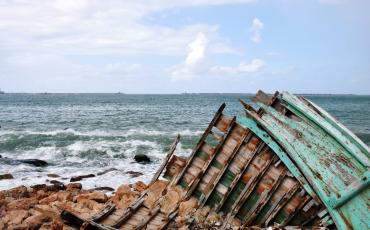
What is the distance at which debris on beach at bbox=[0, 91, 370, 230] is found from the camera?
6.52 metres

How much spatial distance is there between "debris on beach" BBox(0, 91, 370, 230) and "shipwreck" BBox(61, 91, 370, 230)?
0.02 meters

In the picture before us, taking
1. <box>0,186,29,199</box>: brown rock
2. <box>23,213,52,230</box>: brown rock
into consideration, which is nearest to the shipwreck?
<box>23,213,52,230</box>: brown rock

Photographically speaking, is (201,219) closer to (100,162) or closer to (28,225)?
(28,225)

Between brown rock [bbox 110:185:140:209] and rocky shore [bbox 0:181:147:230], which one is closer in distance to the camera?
rocky shore [bbox 0:181:147:230]

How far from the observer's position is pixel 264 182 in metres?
7.41

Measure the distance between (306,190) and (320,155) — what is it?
0.70 m

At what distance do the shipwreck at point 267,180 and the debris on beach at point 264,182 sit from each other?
0.02 meters

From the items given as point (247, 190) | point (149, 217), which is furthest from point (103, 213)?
point (247, 190)

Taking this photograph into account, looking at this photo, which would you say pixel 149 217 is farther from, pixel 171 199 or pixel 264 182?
pixel 264 182

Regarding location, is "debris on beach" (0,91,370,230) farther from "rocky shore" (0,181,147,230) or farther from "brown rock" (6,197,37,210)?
"brown rock" (6,197,37,210)

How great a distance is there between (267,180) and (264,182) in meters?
0.07

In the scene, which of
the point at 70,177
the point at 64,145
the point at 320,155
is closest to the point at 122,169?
the point at 70,177

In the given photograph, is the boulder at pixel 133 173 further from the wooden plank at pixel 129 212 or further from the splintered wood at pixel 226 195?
the wooden plank at pixel 129 212

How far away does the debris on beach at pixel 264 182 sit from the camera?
6.52 m
